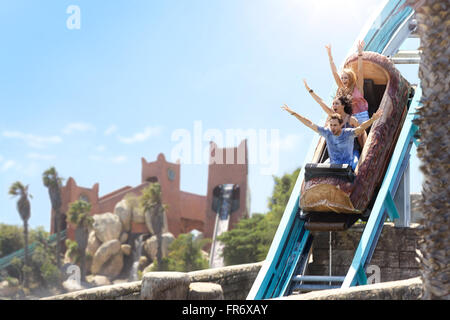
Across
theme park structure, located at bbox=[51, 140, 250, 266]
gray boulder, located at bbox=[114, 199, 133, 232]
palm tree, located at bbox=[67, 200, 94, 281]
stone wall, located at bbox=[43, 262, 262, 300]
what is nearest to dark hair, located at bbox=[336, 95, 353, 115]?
stone wall, located at bbox=[43, 262, 262, 300]

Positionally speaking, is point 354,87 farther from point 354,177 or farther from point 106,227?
point 106,227

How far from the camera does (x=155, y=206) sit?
3922 centimetres

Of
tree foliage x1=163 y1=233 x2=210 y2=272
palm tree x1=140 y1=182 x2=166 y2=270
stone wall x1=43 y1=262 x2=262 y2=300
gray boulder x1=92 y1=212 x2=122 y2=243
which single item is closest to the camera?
stone wall x1=43 y1=262 x2=262 y2=300

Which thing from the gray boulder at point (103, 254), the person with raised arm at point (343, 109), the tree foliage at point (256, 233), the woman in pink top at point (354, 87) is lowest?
the gray boulder at point (103, 254)

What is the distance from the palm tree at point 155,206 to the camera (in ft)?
128

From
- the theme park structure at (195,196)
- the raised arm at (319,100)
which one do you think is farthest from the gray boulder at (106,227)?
the raised arm at (319,100)

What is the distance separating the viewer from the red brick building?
3684 cm

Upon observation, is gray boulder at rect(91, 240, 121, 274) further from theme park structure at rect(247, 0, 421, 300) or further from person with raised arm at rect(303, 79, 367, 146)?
person with raised arm at rect(303, 79, 367, 146)

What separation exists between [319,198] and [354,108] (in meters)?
1.69

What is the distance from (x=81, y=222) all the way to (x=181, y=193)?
256 inches

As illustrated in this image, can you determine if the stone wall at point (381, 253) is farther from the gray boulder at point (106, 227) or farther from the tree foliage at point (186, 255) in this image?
the gray boulder at point (106, 227)

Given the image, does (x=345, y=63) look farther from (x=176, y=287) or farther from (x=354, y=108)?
(x=176, y=287)
